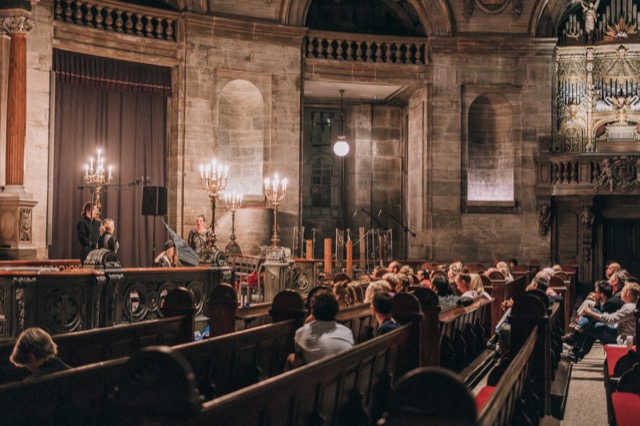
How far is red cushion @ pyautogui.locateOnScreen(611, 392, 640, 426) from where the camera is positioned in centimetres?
496

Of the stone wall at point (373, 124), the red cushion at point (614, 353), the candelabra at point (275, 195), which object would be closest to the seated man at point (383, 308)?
the red cushion at point (614, 353)

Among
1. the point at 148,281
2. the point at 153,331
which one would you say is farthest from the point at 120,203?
the point at 153,331

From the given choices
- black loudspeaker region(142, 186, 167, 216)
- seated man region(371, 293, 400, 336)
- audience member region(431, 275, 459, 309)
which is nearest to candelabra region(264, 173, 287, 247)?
black loudspeaker region(142, 186, 167, 216)

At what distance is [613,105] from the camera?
782 inches

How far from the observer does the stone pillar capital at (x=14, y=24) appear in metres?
13.3

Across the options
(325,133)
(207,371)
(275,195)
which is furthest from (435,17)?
(207,371)

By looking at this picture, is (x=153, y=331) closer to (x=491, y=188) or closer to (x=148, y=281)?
(x=148, y=281)

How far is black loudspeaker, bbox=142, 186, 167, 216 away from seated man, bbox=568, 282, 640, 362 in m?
7.34

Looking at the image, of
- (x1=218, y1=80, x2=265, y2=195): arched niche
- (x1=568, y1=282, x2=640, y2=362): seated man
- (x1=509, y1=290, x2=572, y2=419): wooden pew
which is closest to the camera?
(x1=509, y1=290, x2=572, y2=419): wooden pew

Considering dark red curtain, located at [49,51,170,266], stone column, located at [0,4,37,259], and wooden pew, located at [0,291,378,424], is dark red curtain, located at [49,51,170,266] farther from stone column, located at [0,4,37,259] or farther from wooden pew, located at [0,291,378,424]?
wooden pew, located at [0,291,378,424]

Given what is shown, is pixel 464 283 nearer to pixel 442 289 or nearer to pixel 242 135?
pixel 442 289

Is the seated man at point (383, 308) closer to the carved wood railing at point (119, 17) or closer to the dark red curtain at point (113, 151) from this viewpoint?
the dark red curtain at point (113, 151)

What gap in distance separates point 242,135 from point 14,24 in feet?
20.5

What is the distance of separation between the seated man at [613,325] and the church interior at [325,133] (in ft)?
5.26
